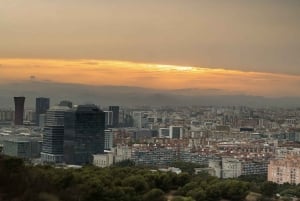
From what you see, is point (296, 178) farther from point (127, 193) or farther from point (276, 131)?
point (127, 193)

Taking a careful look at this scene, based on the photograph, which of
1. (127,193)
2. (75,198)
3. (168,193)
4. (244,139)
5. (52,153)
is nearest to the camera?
(75,198)

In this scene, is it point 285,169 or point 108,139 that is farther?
point 108,139

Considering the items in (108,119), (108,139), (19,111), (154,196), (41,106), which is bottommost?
(154,196)

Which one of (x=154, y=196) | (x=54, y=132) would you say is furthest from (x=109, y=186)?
(x=54, y=132)

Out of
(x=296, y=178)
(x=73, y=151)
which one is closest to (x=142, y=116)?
(x=73, y=151)

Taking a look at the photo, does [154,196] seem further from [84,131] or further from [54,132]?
[54,132]

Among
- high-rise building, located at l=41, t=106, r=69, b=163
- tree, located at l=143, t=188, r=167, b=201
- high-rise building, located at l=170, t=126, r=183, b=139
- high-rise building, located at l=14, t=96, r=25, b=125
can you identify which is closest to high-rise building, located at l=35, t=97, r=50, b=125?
high-rise building, located at l=41, t=106, r=69, b=163
